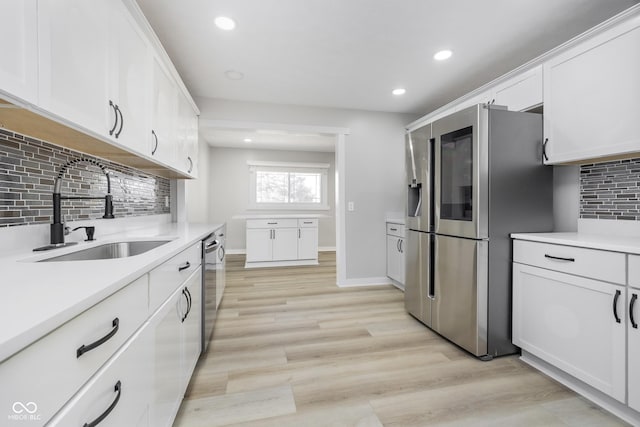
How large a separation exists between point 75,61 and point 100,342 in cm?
113

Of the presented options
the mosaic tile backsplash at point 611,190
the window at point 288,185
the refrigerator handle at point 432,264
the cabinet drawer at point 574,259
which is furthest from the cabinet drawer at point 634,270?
the window at point 288,185

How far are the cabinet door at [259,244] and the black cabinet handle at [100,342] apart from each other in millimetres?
4102

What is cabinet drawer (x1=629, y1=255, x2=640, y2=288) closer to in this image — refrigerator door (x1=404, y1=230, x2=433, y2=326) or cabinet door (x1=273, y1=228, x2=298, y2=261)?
refrigerator door (x1=404, y1=230, x2=433, y2=326)

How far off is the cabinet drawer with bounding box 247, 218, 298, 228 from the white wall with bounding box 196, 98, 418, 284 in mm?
1584

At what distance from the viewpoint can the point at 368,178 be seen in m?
3.75

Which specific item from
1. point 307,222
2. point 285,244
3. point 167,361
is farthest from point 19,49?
point 307,222

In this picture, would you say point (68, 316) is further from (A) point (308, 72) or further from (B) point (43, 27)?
(A) point (308, 72)

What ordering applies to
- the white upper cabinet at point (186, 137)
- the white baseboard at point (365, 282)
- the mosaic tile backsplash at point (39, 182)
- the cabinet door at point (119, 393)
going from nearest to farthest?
the cabinet door at point (119, 393), the mosaic tile backsplash at point (39, 182), the white upper cabinet at point (186, 137), the white baseboard at point (365, 282)

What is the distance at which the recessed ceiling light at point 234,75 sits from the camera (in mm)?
2689

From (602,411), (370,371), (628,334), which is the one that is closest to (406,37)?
(628,334)

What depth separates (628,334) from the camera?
1.33 m

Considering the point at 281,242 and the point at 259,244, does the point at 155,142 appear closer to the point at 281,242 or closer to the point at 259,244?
the point at 259,244

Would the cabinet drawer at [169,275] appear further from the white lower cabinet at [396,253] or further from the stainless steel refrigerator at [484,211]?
the white lower cabinet at [396,253]

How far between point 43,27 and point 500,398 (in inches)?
104
